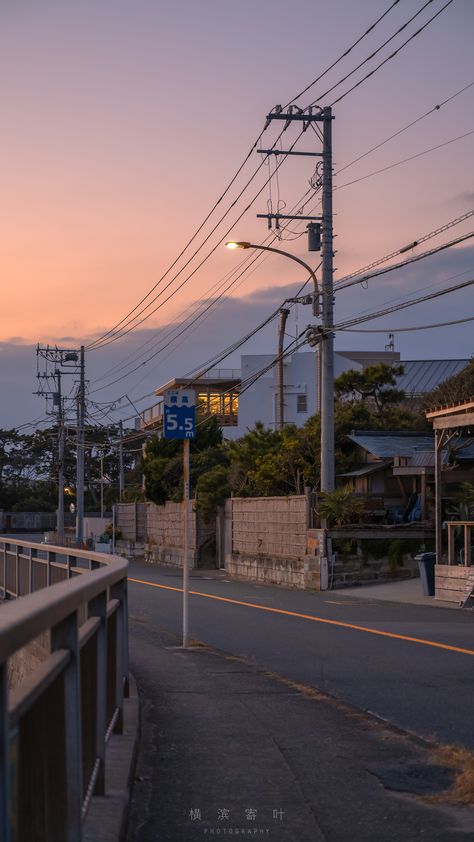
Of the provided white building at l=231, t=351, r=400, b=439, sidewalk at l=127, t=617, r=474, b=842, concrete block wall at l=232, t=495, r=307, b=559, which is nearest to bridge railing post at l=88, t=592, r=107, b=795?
sidewalk at l=127, t=617, r=474, b=842

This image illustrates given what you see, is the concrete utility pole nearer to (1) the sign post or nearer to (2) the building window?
(1) the sign post

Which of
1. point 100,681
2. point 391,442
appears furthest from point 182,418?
point 391,442

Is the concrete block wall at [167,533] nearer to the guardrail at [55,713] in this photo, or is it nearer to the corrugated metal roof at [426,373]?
the corrugated metal roof at [426,373]

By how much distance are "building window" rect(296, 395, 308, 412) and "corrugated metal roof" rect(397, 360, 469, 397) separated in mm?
7126

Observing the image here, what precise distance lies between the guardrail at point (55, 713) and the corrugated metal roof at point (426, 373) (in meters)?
63.4

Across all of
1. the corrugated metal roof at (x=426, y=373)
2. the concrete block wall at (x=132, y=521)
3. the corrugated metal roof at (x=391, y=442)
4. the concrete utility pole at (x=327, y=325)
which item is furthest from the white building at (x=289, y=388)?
the concrete utility pole at (x=327, y=325)

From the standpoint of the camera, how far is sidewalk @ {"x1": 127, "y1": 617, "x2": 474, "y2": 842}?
6.12 metres

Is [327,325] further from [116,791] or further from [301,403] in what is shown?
[301,403]

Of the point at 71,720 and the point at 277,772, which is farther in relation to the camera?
the point at 277,772

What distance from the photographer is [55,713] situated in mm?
4148

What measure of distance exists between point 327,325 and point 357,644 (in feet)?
55.9

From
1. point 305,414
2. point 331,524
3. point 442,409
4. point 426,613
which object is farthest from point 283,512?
point 305,414

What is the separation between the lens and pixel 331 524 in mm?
30984

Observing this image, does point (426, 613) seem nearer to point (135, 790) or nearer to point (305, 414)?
point (135, 790)
